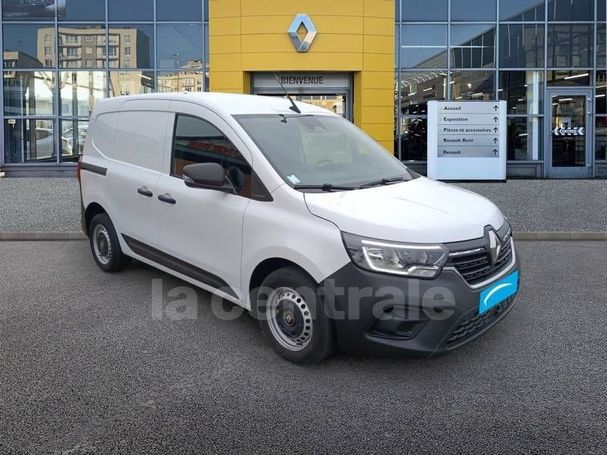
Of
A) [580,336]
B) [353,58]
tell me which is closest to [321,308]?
[580,336]

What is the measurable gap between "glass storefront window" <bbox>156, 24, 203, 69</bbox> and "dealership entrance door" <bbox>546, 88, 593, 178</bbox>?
33.3 feet

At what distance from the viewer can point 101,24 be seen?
640 inches

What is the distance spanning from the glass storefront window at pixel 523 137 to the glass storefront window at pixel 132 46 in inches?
412

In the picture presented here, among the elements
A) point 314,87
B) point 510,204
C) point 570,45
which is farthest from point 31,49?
point 570,45

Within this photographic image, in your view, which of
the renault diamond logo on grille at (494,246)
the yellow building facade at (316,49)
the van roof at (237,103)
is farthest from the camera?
the yellow building facade at (316,49)

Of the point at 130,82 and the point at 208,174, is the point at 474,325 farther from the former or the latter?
the point at 130,82

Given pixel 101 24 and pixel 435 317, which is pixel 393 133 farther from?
pixel 435 317

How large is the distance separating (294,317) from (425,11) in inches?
562

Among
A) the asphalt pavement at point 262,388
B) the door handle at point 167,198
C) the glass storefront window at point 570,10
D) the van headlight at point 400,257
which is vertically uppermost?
the glass storefront window at point 570,10

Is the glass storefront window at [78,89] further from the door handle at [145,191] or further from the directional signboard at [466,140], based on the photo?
the door handle at [145,191]

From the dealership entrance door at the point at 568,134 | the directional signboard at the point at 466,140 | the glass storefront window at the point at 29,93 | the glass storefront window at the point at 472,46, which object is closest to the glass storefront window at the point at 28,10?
the glass storefront window at the point at 29,93

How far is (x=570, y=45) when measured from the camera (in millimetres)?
16156

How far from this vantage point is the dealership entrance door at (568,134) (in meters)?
16.2

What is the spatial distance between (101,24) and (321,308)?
1515 centimetres
